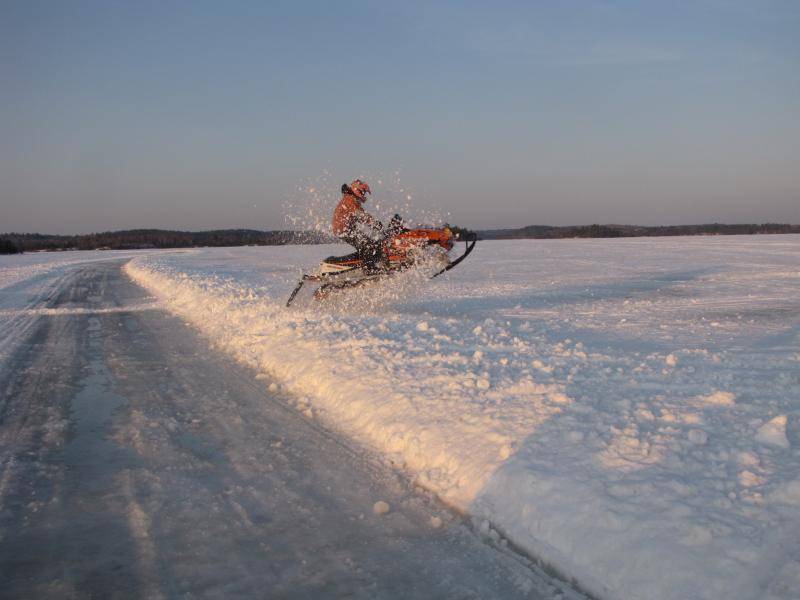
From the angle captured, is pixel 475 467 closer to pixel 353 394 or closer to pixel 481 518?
pixel 481 518

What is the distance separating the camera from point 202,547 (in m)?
3.36

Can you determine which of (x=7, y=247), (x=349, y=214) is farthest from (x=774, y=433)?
(x=7, y=247)

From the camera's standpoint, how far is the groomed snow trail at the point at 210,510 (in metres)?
3.05

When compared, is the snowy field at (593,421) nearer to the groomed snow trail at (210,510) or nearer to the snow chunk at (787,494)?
the snow chunk at (787,494)

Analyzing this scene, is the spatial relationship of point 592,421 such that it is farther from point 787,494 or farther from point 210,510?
point 210,510

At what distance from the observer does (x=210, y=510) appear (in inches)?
150

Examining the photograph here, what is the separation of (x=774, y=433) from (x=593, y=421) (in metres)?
1.26

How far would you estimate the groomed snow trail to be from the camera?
305cm

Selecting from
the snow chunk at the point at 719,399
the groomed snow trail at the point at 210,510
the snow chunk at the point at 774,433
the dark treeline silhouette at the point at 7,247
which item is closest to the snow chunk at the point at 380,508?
the groomed snow trail at the point at 210,510

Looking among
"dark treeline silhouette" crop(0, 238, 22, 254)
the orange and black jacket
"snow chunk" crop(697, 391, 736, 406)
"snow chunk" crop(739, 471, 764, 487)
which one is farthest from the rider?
"dark treeline silhouette" crop(0, 238, 22, 254)

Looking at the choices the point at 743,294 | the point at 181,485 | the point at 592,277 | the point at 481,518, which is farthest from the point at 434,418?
the point at 592,277

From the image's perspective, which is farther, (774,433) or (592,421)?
(592,421)

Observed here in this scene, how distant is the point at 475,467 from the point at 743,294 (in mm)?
12604

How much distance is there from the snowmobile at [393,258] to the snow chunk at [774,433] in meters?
7.68
